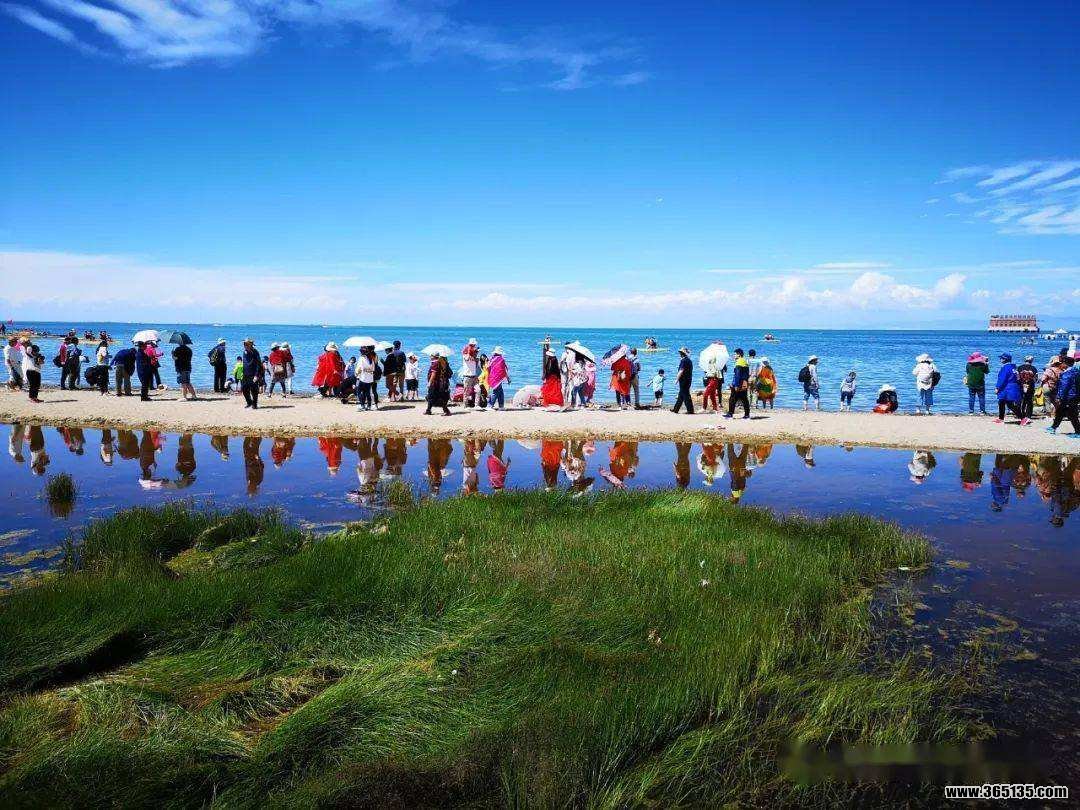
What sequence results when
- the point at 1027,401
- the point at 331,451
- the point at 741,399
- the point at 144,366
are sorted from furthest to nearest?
the point at 144,366 → the point at 1027,401 → the point at 741,399 → the point at 331,451

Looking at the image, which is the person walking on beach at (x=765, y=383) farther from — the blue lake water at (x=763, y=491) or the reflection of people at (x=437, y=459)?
the reflection of people at (x=437, y=459)

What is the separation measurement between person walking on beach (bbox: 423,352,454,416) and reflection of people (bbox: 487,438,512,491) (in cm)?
425

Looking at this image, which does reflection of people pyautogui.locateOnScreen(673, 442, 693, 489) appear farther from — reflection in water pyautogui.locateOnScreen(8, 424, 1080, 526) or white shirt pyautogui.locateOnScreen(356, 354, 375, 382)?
white shirt pyautogui.locateOnScreen(356, 354, 375, 382)

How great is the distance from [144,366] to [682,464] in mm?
19135

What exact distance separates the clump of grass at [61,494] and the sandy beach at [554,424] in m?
6.58

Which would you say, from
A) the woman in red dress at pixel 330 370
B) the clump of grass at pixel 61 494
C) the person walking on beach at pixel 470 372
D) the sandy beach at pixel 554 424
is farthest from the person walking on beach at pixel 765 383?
the clump of grass at pixel 61 494

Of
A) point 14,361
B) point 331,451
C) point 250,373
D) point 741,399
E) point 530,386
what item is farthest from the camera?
→ point 14,361

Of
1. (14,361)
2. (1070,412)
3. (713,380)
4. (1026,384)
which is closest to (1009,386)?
(1026,384)

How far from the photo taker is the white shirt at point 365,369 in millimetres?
20578

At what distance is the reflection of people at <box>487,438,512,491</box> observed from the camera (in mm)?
12908

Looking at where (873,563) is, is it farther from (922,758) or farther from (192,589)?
(192,589)

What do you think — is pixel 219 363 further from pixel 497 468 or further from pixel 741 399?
pixel 741 399

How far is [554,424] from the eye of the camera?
1964 centimetres

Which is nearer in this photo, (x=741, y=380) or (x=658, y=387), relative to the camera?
(x=741, y=380)
